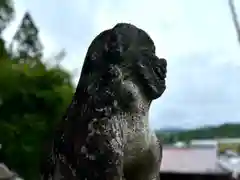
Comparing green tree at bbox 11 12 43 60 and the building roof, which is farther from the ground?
green tree at bbox 11 12 43 60

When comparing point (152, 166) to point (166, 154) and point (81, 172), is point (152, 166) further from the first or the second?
point (166, 154)

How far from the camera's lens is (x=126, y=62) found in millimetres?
2945

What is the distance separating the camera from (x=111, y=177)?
8.80 feet

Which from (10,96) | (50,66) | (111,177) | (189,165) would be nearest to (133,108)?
(111,177)

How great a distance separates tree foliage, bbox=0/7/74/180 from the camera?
1678 cm

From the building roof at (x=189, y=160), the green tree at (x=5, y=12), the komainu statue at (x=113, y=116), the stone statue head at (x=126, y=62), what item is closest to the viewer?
the komainu statue at (x=113, y=116)

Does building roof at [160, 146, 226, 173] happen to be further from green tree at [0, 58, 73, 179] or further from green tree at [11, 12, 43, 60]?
green tree at [11, 12, 43, 60]

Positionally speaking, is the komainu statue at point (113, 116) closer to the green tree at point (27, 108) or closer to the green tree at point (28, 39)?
the green tree at point (27, 108)

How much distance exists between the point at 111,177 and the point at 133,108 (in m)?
0.37

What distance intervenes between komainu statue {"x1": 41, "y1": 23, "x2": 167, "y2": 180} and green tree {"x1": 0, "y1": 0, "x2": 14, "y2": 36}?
19.3 m

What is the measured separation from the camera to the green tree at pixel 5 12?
2175 centimetres

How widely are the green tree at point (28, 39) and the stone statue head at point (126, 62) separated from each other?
69.7 feet

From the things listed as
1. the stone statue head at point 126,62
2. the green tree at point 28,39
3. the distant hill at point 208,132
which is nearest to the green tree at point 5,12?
the green tree at point 28,39

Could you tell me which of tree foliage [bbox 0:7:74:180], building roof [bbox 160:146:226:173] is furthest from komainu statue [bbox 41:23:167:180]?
tree foliage [bbox 0:7:74:180]
